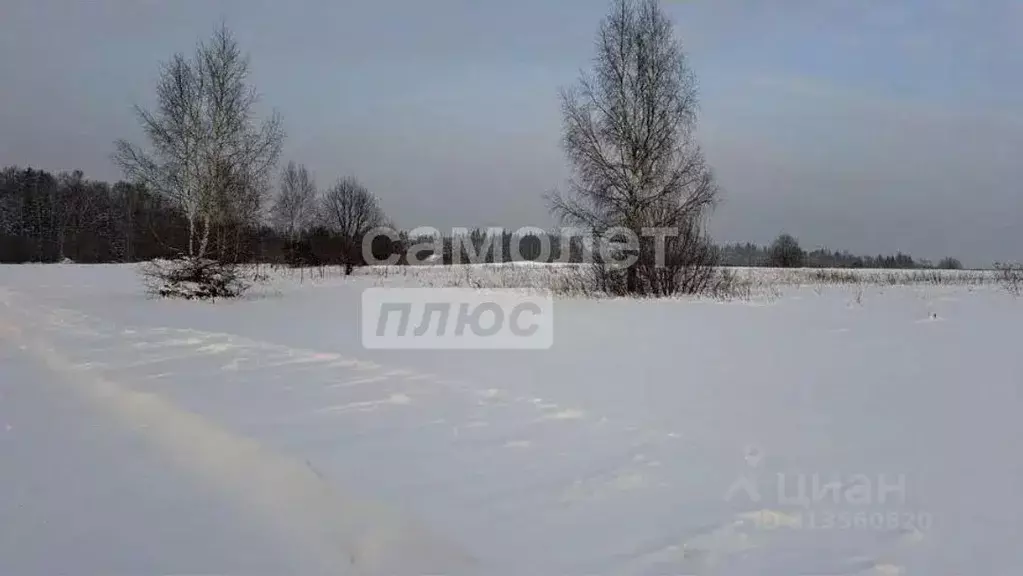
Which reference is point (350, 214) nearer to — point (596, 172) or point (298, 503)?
point (596, 172)

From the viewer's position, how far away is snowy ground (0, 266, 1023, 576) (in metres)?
2.30

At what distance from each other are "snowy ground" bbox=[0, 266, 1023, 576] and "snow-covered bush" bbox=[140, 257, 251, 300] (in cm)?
827

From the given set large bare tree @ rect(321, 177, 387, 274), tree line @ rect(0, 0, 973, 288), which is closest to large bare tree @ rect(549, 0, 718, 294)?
tree line @ rect(0, 0, 973, 288)

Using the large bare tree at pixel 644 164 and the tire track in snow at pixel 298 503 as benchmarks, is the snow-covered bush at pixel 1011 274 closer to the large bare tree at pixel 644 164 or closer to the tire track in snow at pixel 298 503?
the large bare tree at pixel 644 164

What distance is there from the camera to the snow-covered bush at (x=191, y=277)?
46.8ft

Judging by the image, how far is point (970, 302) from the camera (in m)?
11.8

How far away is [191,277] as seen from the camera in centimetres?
1434

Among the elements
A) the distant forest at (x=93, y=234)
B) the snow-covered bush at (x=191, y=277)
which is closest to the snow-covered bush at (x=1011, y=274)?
the distant forest at (x=93, y=234)

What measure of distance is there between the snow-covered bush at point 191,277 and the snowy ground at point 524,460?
27.1 feet

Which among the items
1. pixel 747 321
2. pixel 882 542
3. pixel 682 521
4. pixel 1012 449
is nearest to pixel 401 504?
pixel 682 521

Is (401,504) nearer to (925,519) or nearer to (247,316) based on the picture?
(925,519)

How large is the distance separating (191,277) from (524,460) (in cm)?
1372

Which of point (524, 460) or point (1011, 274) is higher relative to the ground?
point (1011, 274)

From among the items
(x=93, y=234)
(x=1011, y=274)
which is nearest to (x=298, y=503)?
(x=1011, y=274)
